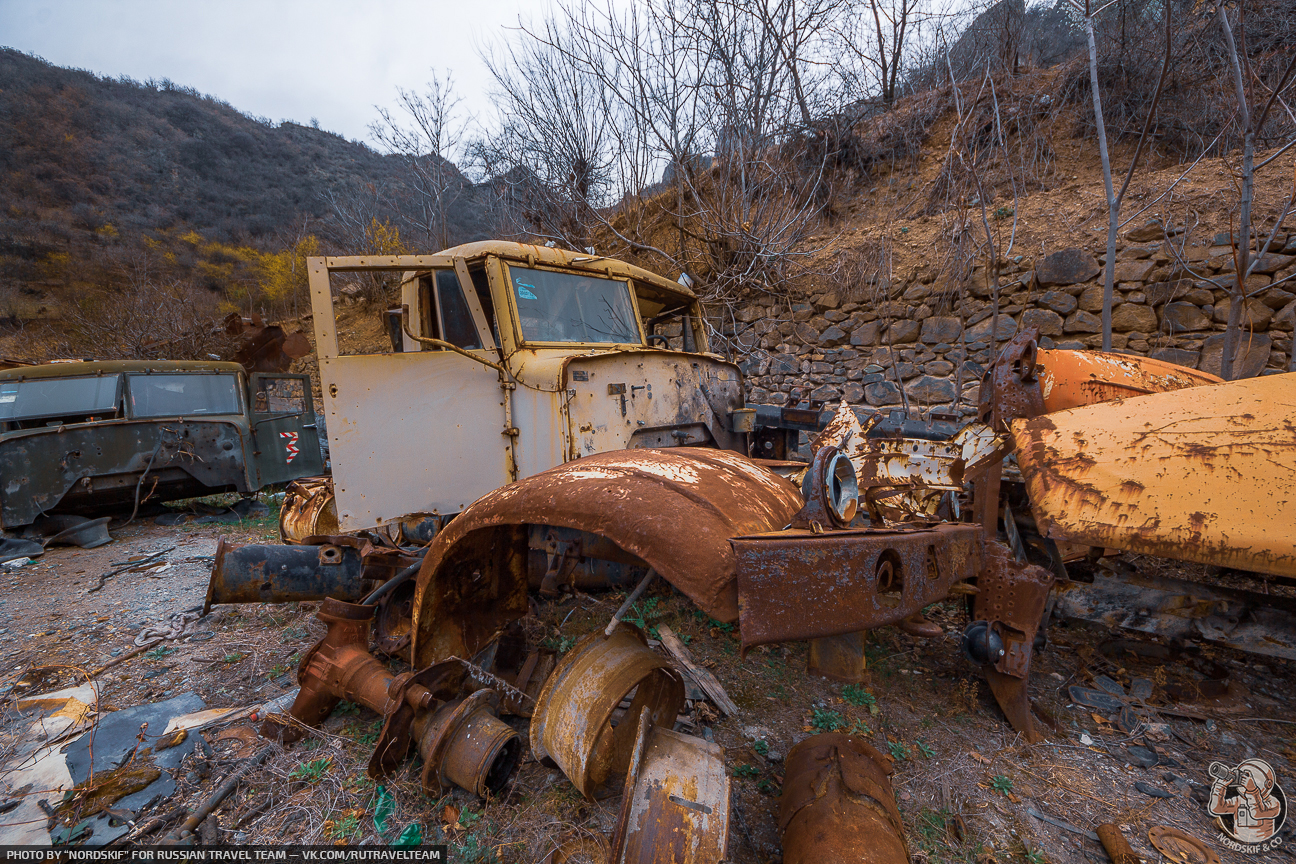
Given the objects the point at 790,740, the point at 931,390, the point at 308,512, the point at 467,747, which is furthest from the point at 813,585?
the point at 931,390

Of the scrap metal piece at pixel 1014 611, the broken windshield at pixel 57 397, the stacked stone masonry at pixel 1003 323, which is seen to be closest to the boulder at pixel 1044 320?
the stacked stone masonry at pixel 1003 323

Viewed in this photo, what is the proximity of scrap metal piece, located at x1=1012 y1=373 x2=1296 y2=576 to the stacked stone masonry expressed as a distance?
2264 millimetres

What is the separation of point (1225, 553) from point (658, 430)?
7.82 feet

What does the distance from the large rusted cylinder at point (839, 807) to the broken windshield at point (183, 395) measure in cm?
741

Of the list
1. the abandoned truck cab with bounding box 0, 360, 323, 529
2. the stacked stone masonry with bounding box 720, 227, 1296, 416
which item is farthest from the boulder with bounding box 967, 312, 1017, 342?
the abandoned truck cab with bounding box 0, 360, 323, 529

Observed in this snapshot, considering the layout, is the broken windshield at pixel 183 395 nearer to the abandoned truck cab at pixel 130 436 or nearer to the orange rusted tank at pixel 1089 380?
the abandoned truck cab at pixel 130 436

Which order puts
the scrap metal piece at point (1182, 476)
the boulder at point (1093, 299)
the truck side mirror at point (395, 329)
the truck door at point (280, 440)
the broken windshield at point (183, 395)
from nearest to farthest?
the scrap metal piece at point (1182, 476) < the truck side mirror at point (395, 329) < the boulder at point (1093, 299) < the broken windshield at point (183, 395) < the truck door at point (280, 440)

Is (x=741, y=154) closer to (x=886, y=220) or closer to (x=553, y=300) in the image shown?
(x=886, y=220)

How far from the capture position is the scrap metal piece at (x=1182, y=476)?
1492 mm

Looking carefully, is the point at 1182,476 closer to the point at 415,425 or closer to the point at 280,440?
the point at 415,425

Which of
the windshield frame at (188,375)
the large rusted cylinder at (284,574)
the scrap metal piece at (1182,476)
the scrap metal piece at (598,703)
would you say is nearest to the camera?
the scrap metal piece at (1182,476)

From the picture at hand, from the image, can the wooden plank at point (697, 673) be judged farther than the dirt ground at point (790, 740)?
Yes

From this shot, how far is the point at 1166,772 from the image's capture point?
192cm

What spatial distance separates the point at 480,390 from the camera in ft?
10.2
